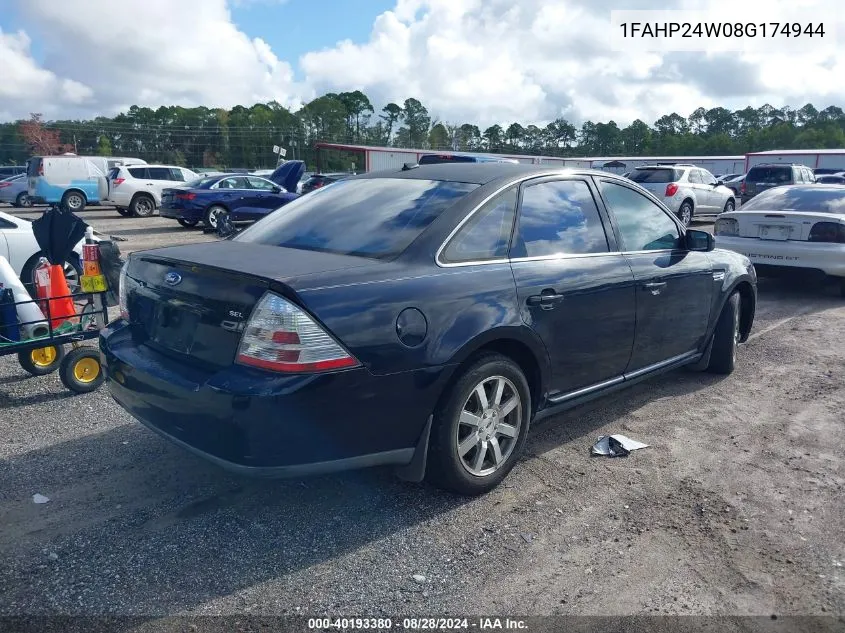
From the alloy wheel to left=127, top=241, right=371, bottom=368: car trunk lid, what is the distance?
0.90m

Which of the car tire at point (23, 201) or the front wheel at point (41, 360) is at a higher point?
the car tire at point (23, 201)

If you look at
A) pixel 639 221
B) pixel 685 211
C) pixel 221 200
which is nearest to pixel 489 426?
pixel 639 221

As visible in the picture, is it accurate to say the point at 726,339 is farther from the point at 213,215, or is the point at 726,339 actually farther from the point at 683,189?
the point at 213,215

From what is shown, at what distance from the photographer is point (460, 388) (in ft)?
10.8

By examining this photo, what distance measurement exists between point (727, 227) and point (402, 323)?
7.82m

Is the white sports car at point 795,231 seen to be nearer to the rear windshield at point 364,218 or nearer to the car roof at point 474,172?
the car roof at point 474,172

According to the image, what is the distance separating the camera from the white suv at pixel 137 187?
22125 millimetres

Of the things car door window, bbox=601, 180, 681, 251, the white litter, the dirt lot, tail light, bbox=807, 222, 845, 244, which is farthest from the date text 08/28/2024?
tail light, bbox=807, 222, 845, 244

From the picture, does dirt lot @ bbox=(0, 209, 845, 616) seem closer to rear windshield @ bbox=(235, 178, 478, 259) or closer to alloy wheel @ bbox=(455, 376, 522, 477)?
alloy wheel @ bbox=(455, 376, 522, 477)

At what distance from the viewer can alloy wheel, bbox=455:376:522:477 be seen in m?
3.43

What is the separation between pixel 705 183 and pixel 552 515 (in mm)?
18171

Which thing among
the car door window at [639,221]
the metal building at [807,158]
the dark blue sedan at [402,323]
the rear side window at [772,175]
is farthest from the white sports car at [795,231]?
the metal building at [807,158]

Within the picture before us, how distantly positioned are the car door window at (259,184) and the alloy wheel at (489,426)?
15.8m

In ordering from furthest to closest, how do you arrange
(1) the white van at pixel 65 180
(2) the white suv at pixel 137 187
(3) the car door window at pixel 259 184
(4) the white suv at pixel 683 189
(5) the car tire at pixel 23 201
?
1. (5) the car tire at pixel 23 201
2. (1) the white van at pixel 65 180
3. (2) the white suv at pixel 137 187
4. (3) the car door window at pixel 259 184
5. (4) the white suv at pixel 683 189
